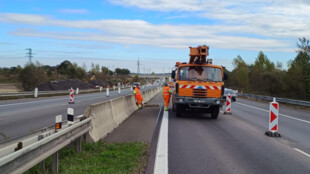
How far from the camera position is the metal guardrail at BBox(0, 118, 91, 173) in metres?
3.98

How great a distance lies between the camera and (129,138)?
9977mm

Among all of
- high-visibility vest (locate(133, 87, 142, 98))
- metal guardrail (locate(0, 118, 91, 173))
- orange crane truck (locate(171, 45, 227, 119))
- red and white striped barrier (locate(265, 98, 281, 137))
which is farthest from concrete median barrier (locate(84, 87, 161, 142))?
high-visibility vest (locate(133, 87, 142, 98))

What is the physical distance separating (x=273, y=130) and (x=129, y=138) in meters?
5.03

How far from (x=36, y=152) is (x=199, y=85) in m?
11.2

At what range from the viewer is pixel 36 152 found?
16.0ft

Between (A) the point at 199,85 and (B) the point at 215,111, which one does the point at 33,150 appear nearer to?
(A) the point at 199,85

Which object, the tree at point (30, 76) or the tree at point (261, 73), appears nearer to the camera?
the tree at point (30, 76)

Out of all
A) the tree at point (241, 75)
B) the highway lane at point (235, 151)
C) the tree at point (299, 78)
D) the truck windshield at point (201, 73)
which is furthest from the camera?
the tree at point (241, 75)

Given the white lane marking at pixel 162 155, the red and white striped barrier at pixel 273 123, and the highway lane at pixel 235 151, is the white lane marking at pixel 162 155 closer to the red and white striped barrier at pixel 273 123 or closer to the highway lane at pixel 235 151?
the highway lane at pixel 235 151

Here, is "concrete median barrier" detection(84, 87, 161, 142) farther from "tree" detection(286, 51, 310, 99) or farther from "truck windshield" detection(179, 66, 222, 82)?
"tree" detection(286, 51, 310, 99)

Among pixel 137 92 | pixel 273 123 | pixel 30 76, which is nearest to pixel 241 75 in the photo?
pixel 30 76

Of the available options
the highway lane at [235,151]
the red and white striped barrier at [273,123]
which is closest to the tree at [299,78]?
the red and white striped barrier at [273,123]

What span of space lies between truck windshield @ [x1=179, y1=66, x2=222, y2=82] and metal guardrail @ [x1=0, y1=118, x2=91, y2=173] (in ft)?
30.7

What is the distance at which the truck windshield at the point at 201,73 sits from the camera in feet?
52.1
